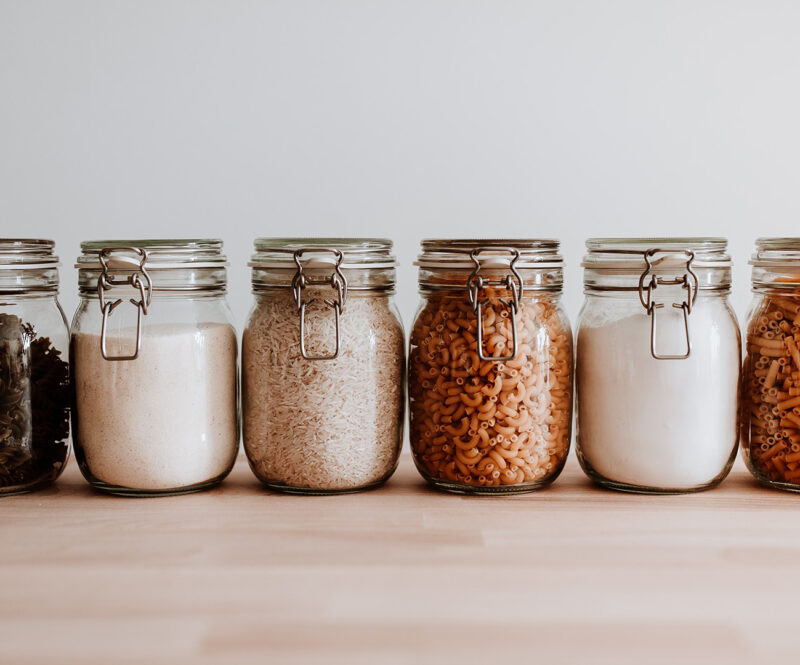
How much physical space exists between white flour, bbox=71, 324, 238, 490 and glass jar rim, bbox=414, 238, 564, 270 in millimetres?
267

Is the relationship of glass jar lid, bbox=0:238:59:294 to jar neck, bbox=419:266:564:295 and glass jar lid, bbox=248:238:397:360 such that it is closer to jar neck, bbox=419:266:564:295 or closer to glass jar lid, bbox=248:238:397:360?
glass jar lid, bbox=248:238:397:360

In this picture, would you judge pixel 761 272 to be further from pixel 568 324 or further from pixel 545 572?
pixel 545 572

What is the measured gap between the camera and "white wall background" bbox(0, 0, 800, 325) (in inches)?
50.3

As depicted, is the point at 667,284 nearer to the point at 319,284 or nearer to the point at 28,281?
the point at 319,284

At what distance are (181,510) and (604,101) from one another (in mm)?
823

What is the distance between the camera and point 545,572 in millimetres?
783

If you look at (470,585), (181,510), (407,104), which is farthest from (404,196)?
(470,585)

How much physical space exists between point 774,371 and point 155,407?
2.26ft

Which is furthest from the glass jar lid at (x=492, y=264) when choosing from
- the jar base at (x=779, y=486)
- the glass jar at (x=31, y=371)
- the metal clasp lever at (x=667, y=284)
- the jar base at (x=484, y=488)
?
the glass jar at (x=31, y=371)

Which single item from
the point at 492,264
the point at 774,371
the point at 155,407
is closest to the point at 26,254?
the point at 155,407

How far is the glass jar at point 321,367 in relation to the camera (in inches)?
38.1

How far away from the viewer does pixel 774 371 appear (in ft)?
3.25

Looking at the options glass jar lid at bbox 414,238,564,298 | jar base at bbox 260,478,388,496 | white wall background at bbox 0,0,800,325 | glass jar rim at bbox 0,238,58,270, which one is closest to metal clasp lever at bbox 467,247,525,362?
glass jar lid at bbox 414,238,564,298

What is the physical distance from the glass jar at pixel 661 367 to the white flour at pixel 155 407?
1.43 feet
